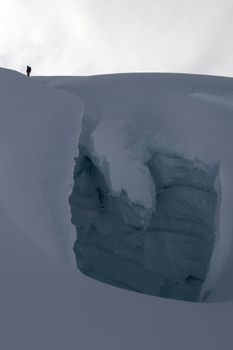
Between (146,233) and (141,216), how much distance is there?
0.66 meters

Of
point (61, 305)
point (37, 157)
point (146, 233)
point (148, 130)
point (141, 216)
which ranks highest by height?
point (148, 130)

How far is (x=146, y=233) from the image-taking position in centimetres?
763

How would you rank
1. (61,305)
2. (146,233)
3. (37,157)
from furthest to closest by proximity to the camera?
1. (146,233)
2. (37,157)
3. (61,305)

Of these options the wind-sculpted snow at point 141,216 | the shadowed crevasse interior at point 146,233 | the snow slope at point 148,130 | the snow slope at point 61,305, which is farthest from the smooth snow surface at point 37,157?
the shadowed crevasse interior at point 146,233

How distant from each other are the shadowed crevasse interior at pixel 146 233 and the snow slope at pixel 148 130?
0.19 metres

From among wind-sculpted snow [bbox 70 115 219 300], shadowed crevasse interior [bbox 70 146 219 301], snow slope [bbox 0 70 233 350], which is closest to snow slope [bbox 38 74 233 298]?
wind-sculpted snow [bbox 70 115 219 300]

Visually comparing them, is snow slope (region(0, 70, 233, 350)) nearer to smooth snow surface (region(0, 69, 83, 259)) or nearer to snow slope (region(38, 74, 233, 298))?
smooth snow surface (region(0, 69, 83, 259))

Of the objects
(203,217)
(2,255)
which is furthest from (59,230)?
(203,217)

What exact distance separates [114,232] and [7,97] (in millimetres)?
3569

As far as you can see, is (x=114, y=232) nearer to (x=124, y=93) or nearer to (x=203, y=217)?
(x=203, y=217)

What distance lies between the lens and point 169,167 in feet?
24.1

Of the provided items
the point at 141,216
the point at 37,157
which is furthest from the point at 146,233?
the point at 37,157

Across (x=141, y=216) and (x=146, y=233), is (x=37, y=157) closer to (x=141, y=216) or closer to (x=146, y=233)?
(x=141, y=216)

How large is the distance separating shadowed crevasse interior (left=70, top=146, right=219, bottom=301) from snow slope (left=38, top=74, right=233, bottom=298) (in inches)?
7.4
